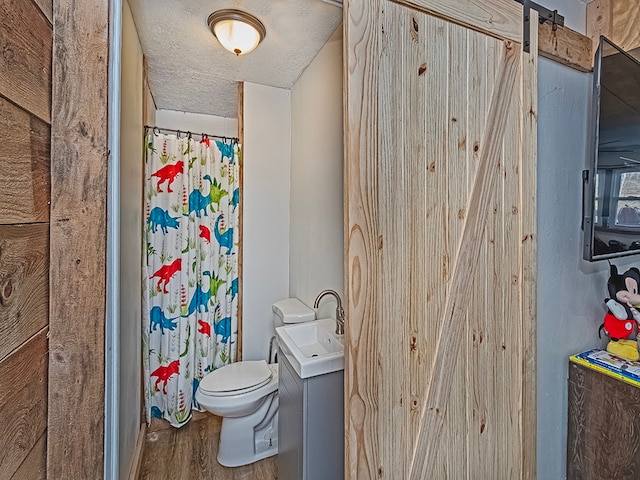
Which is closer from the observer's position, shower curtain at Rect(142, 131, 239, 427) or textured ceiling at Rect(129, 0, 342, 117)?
textured ceiling at Rect(129, 0, 342, 117)

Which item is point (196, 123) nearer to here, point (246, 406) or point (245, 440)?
point (246, 406)

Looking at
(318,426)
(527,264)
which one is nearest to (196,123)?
(318,426)

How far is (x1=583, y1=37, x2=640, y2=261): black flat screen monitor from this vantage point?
1.26 m

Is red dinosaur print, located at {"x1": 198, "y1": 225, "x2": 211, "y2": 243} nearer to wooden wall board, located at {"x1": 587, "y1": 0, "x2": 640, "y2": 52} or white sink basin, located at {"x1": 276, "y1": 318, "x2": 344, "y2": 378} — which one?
white sink basin, located at {"x1": 276, "y1": 318, "x2": 344, "y2": 378}

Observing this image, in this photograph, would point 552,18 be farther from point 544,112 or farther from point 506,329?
point 506,329

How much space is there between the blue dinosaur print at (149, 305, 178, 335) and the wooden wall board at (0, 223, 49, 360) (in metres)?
1.66

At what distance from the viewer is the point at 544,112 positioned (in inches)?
56.2

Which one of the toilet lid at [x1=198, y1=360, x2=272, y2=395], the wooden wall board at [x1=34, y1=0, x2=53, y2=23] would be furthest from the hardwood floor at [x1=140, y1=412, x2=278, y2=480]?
the wooden wall board at [x1=34, y1=0, x2=53, y2=23]

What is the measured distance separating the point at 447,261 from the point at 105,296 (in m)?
1.06

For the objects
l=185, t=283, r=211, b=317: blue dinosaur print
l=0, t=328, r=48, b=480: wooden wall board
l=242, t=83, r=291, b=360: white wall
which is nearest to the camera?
l=0, t=328, r=48, b=480: wooden wall board

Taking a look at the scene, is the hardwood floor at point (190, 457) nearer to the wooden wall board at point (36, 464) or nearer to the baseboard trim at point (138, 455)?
the baseboard trim at point (138, 455)

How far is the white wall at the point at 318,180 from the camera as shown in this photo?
5.92 feet

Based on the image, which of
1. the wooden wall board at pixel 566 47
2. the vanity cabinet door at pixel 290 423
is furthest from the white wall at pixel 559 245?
the vanity cabinet door at pixel 290 423

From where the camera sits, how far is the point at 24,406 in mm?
674
